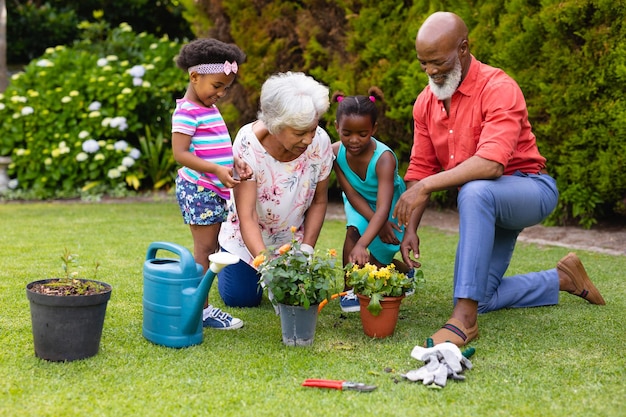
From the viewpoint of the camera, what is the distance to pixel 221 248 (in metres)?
3.90

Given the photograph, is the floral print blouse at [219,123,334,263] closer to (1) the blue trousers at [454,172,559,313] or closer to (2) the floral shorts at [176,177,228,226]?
(2) the floral shorts at [176,177,228,226]

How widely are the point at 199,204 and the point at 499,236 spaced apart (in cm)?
146

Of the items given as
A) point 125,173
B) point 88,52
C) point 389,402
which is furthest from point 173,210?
point 389,402

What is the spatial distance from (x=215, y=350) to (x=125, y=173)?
5.41 metres

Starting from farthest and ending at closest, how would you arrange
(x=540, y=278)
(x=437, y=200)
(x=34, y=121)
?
1. (x=34, y=121)
2. (x=437, y=200)
3. (x=540, y=278)

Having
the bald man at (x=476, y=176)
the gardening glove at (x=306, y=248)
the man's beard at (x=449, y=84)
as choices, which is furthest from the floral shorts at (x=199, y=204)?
the man's beard at (x=449, y=84)

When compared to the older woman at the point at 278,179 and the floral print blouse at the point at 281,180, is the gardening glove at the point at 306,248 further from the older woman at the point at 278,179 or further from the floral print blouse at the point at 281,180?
the floral print blouse at the point at 281,180

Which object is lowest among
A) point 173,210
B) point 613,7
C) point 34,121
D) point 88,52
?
point 173,210

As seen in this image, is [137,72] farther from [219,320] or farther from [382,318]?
[382,318]

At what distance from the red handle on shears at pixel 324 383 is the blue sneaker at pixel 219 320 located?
860 millimetres

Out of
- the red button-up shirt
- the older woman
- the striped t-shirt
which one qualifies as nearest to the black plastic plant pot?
the older woman

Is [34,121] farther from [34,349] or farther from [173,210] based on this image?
[34,349]

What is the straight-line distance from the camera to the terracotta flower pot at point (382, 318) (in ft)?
10.6

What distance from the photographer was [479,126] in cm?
346
